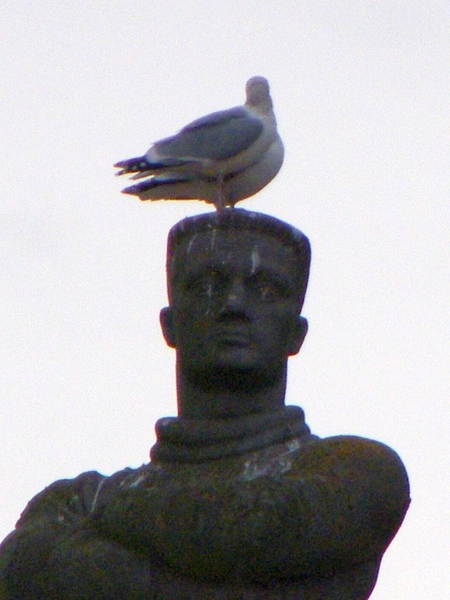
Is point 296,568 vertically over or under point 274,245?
under

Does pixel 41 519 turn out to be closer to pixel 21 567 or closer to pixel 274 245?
pixel 21 567

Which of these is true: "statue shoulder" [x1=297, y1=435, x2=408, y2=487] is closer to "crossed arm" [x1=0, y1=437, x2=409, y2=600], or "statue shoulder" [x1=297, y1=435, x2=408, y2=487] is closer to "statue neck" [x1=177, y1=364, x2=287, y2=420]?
"crossed arm" [x1=0, y1=437, x2=409, y2=600]

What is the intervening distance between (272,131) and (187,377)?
581 centimetres

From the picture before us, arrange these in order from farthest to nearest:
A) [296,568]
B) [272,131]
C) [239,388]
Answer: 1. [272,131]
2. [239,388]
3. [296,568]

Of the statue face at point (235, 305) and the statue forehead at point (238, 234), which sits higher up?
the statue forehead at point (238, 234)

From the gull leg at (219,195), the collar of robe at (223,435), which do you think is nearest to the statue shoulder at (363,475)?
the collar of robe at (223,435)

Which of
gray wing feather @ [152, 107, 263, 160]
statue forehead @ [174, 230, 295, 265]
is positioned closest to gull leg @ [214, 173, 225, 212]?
gray wing feather @ [152, 107, 263, 160]

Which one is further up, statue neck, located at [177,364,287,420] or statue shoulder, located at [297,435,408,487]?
statue neck, located at [177,364,287,420]

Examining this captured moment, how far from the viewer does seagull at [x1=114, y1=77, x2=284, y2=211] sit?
46.5ft

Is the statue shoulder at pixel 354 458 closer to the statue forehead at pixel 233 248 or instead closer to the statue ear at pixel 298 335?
the statue ear at pixel 298 335

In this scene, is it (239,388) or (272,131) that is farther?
(272,131)

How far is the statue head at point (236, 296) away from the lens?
9328mm

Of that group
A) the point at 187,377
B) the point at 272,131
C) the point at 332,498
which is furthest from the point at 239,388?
the point at 272,131

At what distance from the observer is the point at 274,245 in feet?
31.3
